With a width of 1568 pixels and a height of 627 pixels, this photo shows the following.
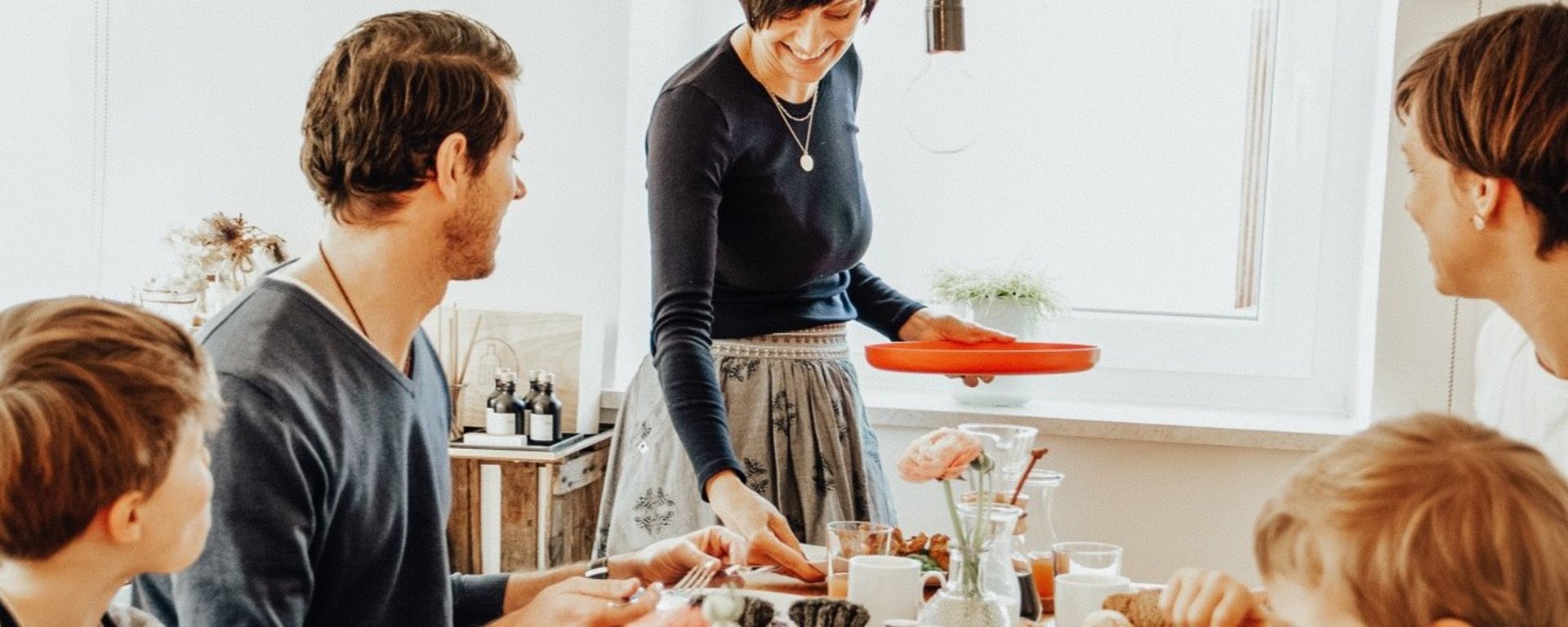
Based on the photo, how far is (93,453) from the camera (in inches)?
48.0

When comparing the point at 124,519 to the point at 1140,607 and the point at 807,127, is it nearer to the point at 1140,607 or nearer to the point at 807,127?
the point at 1140,607

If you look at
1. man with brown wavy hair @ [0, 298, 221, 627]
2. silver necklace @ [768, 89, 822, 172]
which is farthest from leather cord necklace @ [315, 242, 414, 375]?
silver necklace @ [768, 89, 822, 172]

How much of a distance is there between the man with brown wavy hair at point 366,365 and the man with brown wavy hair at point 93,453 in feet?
0.29

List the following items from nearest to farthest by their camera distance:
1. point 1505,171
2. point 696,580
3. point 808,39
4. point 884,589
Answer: point 1505,171, point 884,589, point 696,580, point 808,39

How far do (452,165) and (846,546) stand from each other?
0.61m

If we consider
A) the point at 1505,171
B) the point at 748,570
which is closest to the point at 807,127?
the point at 748,570

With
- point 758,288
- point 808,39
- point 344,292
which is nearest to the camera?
point 344,292

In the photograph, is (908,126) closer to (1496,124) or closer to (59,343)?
(1496,124)

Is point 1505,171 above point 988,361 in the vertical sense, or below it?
above

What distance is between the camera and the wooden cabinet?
2.92 meters

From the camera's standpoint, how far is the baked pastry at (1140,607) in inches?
62.9

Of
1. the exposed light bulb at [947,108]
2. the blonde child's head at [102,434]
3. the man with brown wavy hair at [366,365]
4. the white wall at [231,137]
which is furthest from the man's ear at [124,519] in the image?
the exposed light bulb at [947,108]

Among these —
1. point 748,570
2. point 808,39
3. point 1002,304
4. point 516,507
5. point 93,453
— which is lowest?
point 516,507

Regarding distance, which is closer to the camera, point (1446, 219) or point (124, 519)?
point (124, 519)
